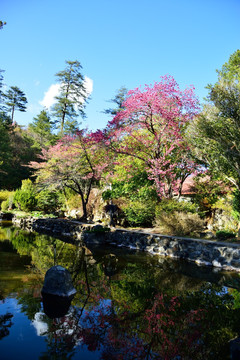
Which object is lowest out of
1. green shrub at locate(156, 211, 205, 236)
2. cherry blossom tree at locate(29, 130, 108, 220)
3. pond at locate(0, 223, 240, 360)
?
pond at locate(0, 223, 240, 360)

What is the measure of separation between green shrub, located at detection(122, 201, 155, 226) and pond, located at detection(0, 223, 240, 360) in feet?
19.9

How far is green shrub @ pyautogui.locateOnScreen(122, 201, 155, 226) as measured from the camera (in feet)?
46.5

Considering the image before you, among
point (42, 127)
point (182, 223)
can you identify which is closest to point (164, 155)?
point (182, 223)

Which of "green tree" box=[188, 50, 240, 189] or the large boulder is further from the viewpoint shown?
→ "green tree" box=[188, 50, 240, 189]

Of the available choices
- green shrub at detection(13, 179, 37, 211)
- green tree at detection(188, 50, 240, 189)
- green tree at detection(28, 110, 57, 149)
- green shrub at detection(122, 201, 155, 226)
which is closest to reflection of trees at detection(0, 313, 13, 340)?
green tree at detection(188, 50, 240, 189)

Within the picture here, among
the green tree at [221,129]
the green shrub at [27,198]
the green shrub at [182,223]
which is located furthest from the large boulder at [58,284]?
the green shrub at [27,198]

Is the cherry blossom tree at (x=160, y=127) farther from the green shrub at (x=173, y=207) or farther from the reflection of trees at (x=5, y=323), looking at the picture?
the reflection of trees at (x=5, y=323)

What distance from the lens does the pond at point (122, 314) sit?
3.61 m

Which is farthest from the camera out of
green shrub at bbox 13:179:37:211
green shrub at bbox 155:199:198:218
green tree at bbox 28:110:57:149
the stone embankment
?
green tree at bbox 28:110:57:149

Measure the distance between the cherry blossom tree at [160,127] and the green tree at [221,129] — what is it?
5.47 ft

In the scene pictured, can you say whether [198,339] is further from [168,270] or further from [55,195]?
[55,195]

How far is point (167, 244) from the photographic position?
10.7 meters

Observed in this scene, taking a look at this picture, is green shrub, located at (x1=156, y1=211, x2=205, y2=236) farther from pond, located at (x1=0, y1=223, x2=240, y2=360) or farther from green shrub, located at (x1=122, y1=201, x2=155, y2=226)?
pond, located at (x1=0, y1=223, x2=240, y2=360)

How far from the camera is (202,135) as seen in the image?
37.9 ft
